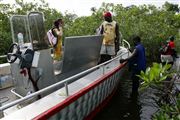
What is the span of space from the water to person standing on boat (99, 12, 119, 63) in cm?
127

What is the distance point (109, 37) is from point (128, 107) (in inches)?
73.6

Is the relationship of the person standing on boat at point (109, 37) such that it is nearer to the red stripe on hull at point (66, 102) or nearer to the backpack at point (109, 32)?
the backpack at point (109, 32)

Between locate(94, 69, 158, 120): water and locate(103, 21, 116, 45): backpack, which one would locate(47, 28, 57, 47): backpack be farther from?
locate(94, 69, 158, 120): water

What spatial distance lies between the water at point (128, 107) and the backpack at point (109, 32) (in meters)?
1.64

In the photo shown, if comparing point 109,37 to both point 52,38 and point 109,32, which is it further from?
point 52,38

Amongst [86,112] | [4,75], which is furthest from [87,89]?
[4,75]

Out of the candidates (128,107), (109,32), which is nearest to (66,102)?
(128,107)

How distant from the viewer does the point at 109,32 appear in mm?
6996

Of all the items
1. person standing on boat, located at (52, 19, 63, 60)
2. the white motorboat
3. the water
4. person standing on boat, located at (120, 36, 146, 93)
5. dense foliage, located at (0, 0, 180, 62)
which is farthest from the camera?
dense foliage, located at (0, 0, 180, 62)

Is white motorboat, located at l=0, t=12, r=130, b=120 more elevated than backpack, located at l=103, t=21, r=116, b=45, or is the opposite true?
backpack, located at l=103, t=21, r=116, b=45

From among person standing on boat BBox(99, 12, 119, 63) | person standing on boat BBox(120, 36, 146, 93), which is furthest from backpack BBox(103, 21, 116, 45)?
person standing on boat BBox(120, 36, 146, 93)

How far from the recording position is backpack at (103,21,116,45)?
6.94 m

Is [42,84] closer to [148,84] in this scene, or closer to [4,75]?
→ [4,75]

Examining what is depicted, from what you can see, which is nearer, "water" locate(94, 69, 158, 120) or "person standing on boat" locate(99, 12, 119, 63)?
"water" locate(94, 69, 158, 120)
